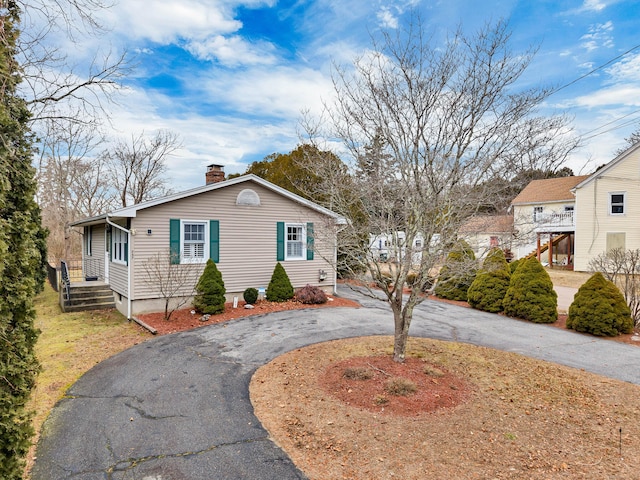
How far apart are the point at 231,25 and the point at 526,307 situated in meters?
11.7

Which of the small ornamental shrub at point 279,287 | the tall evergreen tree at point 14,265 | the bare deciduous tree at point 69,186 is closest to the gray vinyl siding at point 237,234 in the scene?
the small ornamental shrub at point 279,287

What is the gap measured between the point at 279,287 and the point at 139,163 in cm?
1907

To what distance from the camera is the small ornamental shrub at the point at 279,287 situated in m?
12.1

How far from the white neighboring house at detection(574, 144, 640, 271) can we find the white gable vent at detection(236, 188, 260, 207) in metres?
18.3

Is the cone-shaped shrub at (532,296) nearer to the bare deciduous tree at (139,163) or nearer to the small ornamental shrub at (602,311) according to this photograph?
the small ornamental shrub at (602,311)

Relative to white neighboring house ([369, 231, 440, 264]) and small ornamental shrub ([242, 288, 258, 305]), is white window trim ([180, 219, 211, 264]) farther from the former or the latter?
white neighboring house ([369, 231, 440, 264])

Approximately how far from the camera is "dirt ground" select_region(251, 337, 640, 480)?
3.71m

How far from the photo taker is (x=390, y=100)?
5.95 metres

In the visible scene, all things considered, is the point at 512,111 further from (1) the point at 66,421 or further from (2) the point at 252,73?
(2) the point at 252,73

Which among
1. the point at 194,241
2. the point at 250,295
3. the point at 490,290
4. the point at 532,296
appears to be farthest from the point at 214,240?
the point at 532,296

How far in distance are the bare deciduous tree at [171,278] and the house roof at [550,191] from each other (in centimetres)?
2168

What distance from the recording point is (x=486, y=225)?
643 centimetres

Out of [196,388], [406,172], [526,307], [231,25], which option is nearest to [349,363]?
[196,388]

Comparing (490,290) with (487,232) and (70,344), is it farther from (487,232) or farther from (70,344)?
(70,344)
